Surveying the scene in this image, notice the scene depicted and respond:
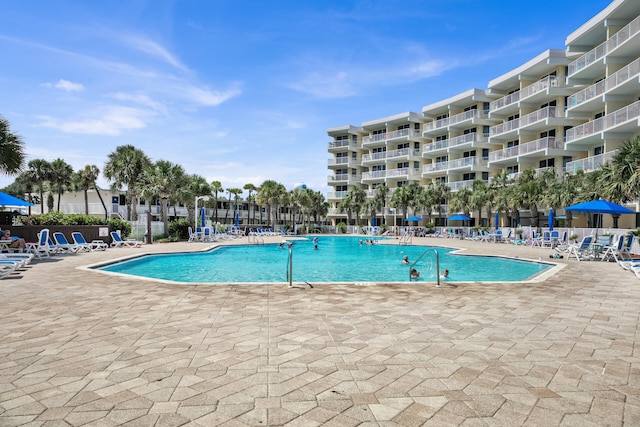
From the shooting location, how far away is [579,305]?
21.1ft

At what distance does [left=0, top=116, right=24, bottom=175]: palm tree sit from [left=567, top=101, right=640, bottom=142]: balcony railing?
3014 centimetres

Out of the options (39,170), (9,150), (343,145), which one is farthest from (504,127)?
(39,170)

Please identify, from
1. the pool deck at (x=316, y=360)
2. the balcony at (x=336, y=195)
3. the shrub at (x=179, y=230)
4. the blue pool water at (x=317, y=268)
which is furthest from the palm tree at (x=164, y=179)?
the balcony at (x=336, y=195)

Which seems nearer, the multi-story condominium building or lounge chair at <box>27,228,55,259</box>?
lounge chair at <box>27,228,55,259</box>

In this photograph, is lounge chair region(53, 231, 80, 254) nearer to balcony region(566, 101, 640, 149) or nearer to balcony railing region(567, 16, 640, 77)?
balcony region(566, 101, 640, 149)

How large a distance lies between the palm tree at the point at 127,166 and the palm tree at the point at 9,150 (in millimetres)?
14659

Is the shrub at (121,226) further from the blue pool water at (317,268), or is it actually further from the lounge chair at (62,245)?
the blue pool water at (317,268)

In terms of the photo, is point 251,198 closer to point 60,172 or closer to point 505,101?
point 60,172

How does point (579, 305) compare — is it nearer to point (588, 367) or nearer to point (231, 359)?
point (588, 367)

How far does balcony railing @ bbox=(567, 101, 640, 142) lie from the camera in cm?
2160

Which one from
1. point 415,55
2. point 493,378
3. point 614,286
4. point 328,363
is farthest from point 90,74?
point 614,286

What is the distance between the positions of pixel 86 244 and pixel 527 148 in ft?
108

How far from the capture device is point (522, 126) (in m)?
33.0

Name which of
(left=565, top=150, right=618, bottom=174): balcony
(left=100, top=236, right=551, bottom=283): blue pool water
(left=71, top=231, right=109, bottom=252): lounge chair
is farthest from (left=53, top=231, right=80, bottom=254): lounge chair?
(left=565, top=150, right=618, bottom=174): balcony
